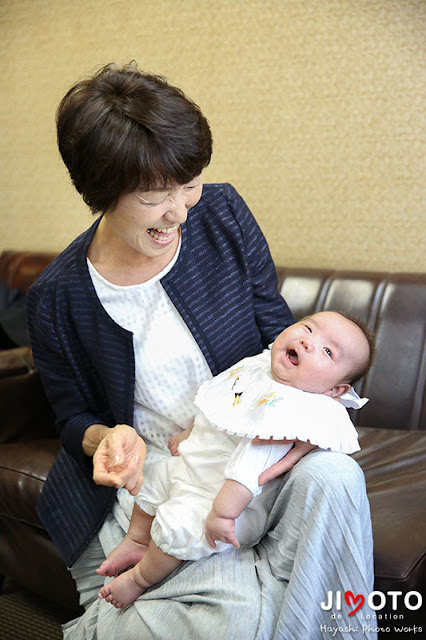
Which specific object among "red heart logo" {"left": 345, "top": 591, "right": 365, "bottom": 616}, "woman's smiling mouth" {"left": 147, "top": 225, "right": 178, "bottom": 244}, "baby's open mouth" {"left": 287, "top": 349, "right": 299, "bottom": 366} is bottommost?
"red heart logo" {"left": 345, "top": 591, "right": 365, "bottom": 616}

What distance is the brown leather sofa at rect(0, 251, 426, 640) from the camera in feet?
Answer: 5.98

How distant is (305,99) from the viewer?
2508mm

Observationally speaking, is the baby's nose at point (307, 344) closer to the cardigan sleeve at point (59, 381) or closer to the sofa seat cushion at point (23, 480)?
the cardigan sleeve at point (59, 381)

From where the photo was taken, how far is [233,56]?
267 centimetres

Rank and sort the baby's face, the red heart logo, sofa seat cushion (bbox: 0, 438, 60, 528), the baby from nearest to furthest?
the red heart logo → the baby → the baby's face → sofa seat cushion (bbox: 0, 438, 60, 528)

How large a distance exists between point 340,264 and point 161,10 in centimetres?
143

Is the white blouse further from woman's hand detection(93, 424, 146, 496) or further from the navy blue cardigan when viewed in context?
woman's hand detection(93, 424, 146, 496)

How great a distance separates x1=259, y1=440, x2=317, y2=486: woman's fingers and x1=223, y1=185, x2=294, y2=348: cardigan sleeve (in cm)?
46

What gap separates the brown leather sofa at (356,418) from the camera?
1.82 metres

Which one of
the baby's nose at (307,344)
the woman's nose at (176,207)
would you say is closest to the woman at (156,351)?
the woman's nose at (176,207)

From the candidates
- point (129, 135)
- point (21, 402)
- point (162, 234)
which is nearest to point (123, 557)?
point (162, 234)

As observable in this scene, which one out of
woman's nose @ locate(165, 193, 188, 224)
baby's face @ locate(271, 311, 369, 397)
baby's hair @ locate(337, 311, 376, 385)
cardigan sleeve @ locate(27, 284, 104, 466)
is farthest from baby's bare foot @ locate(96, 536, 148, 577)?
woman's nose @ locate(165, 193, 188, 224)

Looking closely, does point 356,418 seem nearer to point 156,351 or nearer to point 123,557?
point 156,351

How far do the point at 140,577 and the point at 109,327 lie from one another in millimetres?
603
